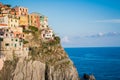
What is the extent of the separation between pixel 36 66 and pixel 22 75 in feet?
17.6

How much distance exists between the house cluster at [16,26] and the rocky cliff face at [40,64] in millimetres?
2859

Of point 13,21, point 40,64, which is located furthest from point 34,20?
point 40,64

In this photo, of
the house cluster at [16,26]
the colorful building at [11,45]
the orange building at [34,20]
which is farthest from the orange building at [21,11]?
the colorful building at [11,45]

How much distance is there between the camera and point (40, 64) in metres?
83.7

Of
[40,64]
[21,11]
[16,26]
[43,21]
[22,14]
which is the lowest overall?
[40,64]

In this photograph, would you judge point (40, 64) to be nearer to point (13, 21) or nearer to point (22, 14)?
point (13, 21)

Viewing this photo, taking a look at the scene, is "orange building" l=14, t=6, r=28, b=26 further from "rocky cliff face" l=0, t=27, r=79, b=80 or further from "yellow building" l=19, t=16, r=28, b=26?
"rocky cliff face" l=0, t=27, r=79, b=80

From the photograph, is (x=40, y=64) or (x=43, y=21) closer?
(x=40, y=64)

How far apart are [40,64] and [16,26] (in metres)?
18.2

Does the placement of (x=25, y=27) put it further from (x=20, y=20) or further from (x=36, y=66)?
(x=36, y=66)

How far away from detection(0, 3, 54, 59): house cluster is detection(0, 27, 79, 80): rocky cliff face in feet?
9.38

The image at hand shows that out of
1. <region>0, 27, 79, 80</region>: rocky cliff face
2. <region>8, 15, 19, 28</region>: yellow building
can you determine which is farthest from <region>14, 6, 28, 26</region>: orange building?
<region>0, 27, 79, 80</region>: rocky cliff face

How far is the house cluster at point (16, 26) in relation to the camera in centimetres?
8206

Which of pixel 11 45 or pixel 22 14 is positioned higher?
pixel 22 14
